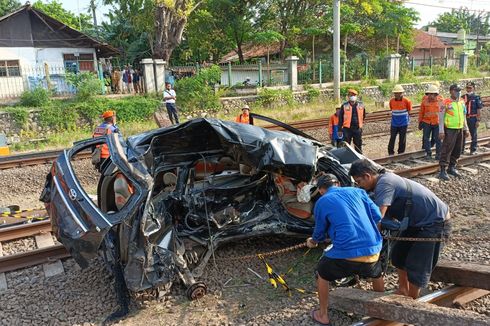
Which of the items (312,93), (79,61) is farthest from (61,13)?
(312,93)

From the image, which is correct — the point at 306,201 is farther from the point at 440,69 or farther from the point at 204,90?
the point at 440,69

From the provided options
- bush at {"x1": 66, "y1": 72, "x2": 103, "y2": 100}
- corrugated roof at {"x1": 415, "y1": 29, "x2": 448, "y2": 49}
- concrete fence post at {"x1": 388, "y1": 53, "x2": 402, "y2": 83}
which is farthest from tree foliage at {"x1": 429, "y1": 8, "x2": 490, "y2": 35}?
bush at {"x1": 66, "y1": 72, "x2": 103, "y2": 100}

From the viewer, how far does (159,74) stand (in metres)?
20.3

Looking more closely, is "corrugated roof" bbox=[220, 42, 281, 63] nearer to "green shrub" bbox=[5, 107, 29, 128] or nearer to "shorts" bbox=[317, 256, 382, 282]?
"green shrub" bbox=[5, 107, 29, 128]

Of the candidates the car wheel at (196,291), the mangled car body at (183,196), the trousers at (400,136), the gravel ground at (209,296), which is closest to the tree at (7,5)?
the trousers at (400,136)

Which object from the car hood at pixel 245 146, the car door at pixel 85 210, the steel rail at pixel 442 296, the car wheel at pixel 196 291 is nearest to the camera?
the car door at pixel 85 210

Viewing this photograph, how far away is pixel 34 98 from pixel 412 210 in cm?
1668

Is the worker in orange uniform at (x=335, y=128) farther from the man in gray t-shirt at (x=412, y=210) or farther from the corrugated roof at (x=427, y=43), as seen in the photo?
the corrugated roof at (x=427, y=43)

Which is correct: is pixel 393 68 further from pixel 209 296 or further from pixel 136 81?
pixel 209 296

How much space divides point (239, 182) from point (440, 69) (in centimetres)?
2989

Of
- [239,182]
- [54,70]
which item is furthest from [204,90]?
[239,182]

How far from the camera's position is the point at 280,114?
19.5 metres

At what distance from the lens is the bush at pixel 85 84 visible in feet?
59.9

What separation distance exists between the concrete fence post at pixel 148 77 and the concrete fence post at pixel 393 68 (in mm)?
14423
